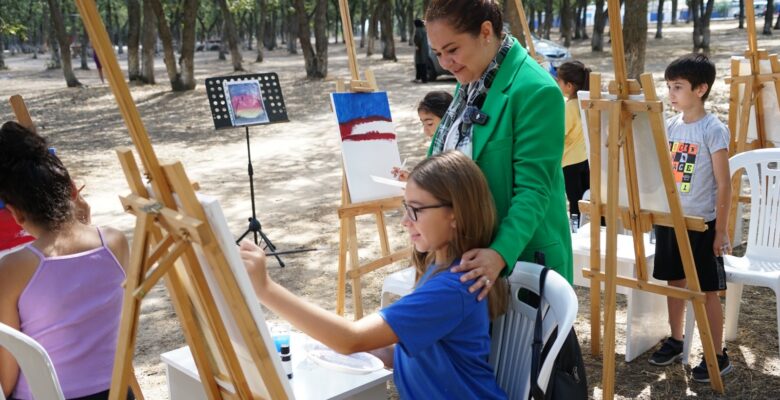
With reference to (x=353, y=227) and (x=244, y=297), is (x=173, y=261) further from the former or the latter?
(x=353, y=227)

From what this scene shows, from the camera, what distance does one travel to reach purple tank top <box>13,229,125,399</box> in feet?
6.98

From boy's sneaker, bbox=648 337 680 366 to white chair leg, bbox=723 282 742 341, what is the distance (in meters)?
0.42

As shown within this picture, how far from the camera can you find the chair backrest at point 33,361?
1904mm

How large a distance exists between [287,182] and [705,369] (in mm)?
5850

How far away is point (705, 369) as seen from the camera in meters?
3.51

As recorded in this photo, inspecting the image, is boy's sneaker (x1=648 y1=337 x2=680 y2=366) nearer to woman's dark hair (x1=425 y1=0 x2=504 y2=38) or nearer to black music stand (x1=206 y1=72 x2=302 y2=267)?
woman's dark hair (x1=425 y1=0 x2=504 y2=38)

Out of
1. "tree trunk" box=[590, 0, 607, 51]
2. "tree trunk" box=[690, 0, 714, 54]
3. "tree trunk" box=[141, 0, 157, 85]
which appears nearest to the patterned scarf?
A: "tree trunk" box=[141, 0, 157, 85]

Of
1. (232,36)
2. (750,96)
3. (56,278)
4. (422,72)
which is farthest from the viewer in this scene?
(232,36)

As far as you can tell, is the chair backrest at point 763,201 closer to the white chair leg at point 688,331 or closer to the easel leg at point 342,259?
the white chair leg at point 688,331

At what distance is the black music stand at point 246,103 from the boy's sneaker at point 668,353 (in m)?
2.83

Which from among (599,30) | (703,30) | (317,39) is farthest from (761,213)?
(599,30)

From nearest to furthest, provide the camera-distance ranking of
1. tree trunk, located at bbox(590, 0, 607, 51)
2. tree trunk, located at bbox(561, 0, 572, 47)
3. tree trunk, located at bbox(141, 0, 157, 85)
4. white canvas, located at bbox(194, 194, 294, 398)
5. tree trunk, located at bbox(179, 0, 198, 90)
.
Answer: white canvas, located at bbox(194, 194, 294, 398) → tree trunk, located at bbox(179, 0, 198, 90) → tree trunk, located at bbox(141, 0, 157, 85) → tree trunk, located at bbox(590, 0, 607, 51) → tree trunk, located at bbox(561, 0, 572, 47)

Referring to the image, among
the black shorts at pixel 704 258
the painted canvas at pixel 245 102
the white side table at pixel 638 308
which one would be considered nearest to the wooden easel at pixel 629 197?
the black shorts at pixel 704 258

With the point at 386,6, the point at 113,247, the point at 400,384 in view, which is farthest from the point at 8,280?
the point at 386,6
